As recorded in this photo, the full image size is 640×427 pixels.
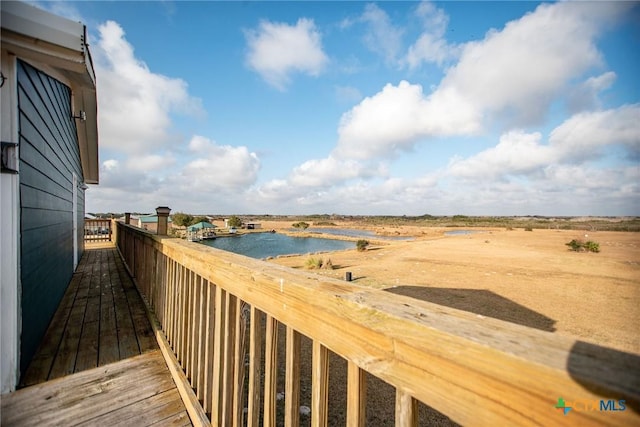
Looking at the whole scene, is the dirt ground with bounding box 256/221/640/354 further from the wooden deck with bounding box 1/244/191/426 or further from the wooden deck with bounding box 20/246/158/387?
the wooden deck with bounding box 20/246/158/387

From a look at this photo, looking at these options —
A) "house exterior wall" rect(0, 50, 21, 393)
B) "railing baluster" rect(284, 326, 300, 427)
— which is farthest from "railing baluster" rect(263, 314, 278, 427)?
"house exterior wall" rect(0, 50, 21, 393)

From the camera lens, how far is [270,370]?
109cm

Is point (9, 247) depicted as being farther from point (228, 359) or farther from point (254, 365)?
point (254, 365)

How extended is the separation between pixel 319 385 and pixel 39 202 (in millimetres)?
3649

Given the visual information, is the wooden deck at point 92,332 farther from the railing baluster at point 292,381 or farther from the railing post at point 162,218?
the railing baluster at point 292,381

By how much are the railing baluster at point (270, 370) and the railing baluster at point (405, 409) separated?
0.56 m

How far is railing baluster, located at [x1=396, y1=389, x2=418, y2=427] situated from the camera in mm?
618

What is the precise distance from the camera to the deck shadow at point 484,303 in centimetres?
529

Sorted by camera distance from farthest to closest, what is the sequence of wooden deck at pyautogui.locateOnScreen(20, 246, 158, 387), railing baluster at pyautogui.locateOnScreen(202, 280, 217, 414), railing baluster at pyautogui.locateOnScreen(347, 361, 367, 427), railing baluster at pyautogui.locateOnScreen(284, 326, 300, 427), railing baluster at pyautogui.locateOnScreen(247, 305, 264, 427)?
wooden deck at pyautogui.locateOnScreen(20, 246, 158, 387) → railing baluster at pyautogui.locateOnScreen(202, 280, 217, 414) → railing baluster at pyautogui.locateOnScreen(247, 305, 264, 427) → railing baluster at pyautogui.locateOnScreen(284, 326, 300, 427) → railing baluster at pyautogui.locateOnScreen(347, 361, 367, 427)

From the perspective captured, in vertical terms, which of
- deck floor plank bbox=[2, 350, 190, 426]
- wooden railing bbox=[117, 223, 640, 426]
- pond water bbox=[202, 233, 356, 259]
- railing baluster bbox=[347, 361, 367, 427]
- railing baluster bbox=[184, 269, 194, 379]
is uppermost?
wooden railing bbox=[117, 223, 640, 426]

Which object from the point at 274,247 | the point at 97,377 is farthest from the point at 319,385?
the point at 274,247

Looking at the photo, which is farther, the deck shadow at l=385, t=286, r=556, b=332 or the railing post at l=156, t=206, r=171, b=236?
the deck shadow at l=385, t=286, r=556, b=332

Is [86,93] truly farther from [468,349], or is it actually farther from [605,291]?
[605,291]

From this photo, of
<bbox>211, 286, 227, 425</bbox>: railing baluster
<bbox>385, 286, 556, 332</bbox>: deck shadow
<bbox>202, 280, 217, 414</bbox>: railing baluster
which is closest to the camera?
<bbox>211, 286, 227, 425</bbox>: railing baluster
